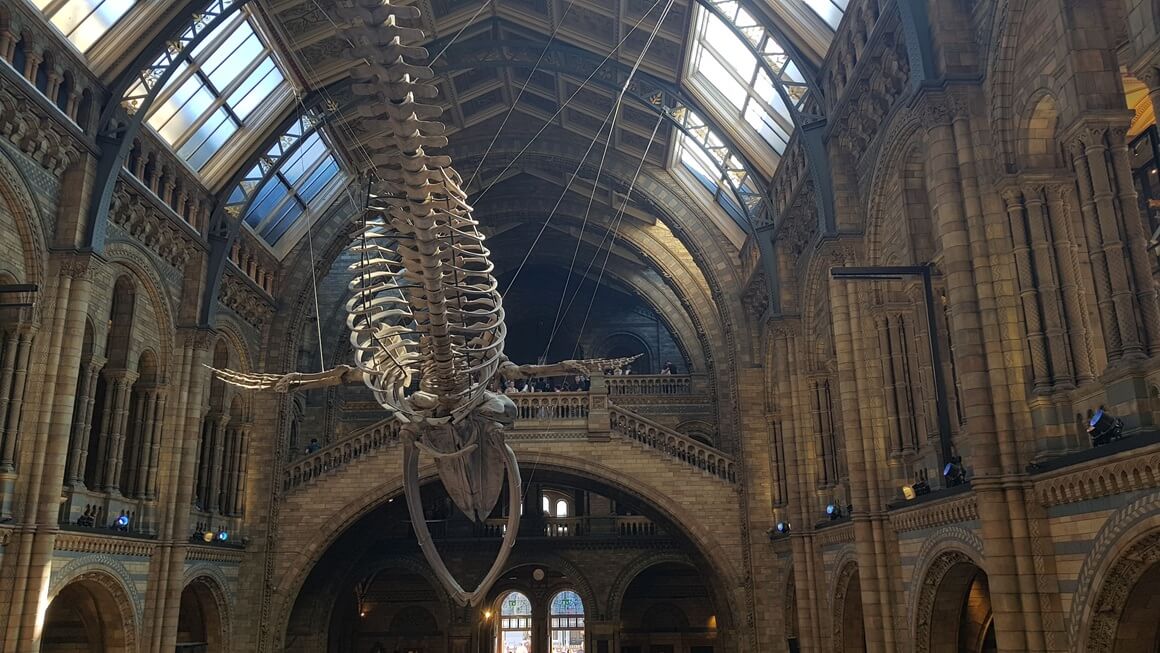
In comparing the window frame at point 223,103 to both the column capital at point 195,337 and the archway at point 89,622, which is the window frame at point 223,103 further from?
the archway at point 89,622

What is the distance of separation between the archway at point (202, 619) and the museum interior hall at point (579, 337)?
9 cm

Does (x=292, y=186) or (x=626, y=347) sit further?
(x=626, y=347)

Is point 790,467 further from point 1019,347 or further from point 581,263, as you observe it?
point 581,263

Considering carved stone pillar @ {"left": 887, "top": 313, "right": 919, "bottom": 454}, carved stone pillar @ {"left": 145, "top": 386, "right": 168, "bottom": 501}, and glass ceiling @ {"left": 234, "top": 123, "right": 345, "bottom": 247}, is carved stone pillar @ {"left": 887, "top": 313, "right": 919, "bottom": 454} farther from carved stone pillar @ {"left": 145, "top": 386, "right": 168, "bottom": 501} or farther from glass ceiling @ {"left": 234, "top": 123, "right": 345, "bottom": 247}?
carved stone pillar @ {"left": 145, "top": 386, "right": 168, "bottom": 501}

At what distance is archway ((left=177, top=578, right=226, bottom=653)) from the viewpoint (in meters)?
20.6

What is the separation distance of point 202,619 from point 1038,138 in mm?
20379

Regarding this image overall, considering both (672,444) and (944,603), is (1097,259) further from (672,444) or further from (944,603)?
(672,444)

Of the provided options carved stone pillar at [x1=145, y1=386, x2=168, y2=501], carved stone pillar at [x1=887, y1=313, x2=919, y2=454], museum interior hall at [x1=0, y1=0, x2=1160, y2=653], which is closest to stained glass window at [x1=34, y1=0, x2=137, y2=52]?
museum interior hall at [x1=0, y1=0, x2=1160, y2=653]

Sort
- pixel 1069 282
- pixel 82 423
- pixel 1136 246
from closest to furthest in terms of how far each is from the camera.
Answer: pixel 1136 246 < pixel 1069 282 < pixel 82 423

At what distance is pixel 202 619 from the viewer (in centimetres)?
2102

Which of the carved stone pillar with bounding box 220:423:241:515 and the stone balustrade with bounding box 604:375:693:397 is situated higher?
the stone balustrade with bounding box 604:375:693:397

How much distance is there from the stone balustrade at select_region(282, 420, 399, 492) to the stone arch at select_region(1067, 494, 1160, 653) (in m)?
16.9

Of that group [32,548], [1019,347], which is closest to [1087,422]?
[1019,347]

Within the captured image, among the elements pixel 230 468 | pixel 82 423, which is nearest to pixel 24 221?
pixel 82 423
